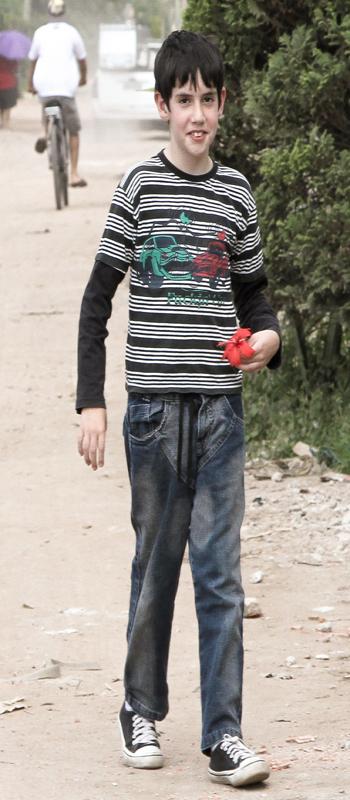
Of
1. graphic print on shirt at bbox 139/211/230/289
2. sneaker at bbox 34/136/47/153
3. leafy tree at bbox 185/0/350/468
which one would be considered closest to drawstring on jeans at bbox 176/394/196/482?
graphic print on shirt at bbox 139/211/230/289

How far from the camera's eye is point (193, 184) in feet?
14.2

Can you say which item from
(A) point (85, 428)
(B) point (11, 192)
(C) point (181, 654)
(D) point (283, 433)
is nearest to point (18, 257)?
(B) point (11, 192)

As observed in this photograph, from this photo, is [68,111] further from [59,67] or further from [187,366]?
[187,366]

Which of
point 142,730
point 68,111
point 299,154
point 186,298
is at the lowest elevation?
point 68,111

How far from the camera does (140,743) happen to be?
4.51 m

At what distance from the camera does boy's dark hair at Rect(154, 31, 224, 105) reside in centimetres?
431

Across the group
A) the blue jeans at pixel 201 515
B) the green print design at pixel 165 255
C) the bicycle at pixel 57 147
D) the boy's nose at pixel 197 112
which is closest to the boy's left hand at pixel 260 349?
the blue jeans at pixel 201 515

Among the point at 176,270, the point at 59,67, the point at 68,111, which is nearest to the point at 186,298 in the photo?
the point at 176,270

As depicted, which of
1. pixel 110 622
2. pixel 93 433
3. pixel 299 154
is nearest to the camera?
pixel 93 433

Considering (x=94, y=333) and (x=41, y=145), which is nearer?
(x=94, y=333)

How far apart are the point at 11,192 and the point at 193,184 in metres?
16.1

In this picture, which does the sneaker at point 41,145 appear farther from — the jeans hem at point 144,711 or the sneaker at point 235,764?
the sneaker at point 235,764

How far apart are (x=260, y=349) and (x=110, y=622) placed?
6.93 ft

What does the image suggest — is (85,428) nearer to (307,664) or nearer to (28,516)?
(307,664)
